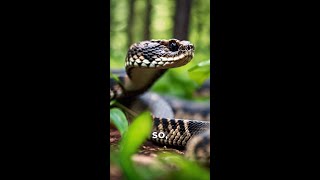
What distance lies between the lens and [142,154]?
1.57 metres

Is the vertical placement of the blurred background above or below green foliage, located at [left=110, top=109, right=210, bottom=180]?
above

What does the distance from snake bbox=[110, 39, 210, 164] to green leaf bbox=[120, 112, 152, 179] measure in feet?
0.67

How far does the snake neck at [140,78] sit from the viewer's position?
8.08ft

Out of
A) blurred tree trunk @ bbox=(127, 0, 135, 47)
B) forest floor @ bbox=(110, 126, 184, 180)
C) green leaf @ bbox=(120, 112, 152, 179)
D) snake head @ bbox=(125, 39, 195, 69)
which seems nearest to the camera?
green leaf @ bbox=(120, 112, 152, 179)

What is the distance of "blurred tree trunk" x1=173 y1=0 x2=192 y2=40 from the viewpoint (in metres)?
2.51

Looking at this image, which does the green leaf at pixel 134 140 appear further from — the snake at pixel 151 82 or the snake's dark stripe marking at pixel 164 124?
the snake's dark stripe marking at pixel 164 124

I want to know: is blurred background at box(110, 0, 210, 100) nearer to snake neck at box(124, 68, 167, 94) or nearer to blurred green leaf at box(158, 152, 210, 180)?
snake neck at box(124, 68, 167, 94)

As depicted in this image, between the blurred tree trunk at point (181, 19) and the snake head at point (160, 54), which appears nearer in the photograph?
the snake head at point (160, 54)

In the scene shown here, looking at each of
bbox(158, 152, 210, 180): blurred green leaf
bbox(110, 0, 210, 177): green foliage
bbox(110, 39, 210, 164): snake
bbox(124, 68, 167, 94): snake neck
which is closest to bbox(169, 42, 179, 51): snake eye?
bbox(110, 39, 210, 164): snake

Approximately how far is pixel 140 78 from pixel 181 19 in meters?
0.42

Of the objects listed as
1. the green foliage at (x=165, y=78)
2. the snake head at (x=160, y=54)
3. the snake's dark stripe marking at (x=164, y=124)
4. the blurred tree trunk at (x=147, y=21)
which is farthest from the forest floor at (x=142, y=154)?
the blurred tree trunk at (x=147, y=21)
